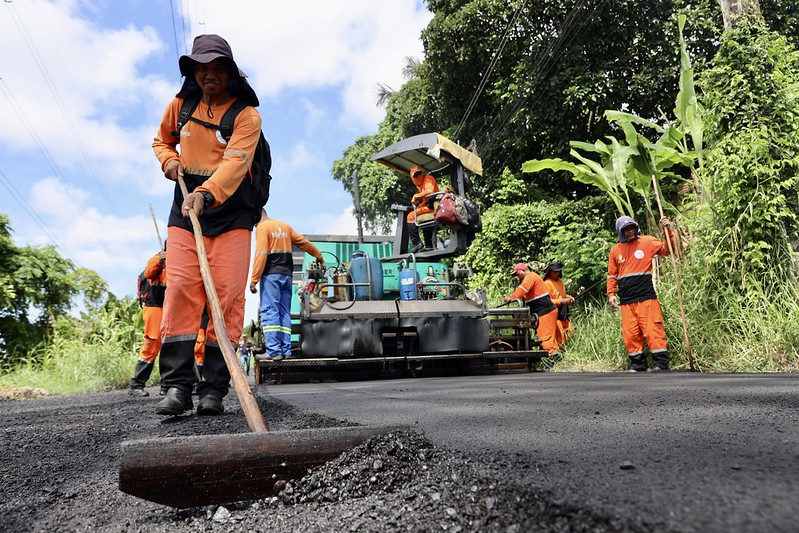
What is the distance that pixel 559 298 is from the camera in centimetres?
925

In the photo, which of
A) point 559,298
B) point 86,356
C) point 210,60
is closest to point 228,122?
point 210,60

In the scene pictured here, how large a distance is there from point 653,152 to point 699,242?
1245mm

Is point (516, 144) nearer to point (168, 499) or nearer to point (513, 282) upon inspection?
point (513, 282)

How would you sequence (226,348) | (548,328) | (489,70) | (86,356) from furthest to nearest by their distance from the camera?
(489,70) → (86,356) → (548,328) → (226,348)

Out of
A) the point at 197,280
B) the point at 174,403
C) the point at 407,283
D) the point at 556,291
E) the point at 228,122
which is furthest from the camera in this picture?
the point at 556,291

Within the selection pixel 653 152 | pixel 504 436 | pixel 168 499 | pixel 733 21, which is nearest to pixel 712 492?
pixel 504 436

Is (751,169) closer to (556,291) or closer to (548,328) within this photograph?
(548,328)

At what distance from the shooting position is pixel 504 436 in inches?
84.5

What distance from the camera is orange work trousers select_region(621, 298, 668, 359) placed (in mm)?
6125

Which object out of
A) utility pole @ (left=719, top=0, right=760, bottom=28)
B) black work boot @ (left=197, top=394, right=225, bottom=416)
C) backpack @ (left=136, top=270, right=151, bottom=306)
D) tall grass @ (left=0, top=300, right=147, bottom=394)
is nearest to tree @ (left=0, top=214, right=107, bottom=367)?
tall grass @ (left=0, top=300, right=147, bottom=394)

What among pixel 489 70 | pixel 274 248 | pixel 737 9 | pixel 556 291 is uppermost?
pixel 489 70

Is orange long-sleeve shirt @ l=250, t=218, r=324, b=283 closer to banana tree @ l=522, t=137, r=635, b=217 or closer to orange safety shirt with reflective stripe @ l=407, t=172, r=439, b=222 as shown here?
orange safety shirt with reflective stripe @ l=407, t=172, r=439, b=222

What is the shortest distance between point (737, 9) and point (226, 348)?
26.1 feet

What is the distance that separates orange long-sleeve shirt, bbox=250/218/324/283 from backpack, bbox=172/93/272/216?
2.99 meters
